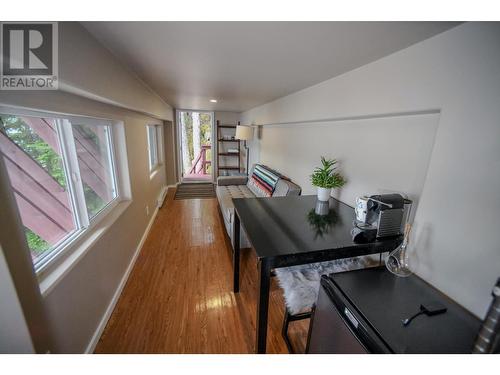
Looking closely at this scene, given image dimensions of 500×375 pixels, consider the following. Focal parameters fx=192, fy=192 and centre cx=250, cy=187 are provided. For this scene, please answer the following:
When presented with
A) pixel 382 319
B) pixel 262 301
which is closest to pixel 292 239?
pixel 262 301

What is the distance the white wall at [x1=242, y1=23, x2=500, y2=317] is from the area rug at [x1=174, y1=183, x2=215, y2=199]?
4072mm

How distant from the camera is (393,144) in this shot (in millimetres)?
1302

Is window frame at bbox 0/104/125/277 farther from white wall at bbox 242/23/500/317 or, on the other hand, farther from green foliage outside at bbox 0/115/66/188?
white wall at bbox 242/23/500/317

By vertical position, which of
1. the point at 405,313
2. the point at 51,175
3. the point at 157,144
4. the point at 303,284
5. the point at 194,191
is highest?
the point at 157,144

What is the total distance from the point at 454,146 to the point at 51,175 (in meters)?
2.26

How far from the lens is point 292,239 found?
3.72 ft

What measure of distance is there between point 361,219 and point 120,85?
2.14 meters

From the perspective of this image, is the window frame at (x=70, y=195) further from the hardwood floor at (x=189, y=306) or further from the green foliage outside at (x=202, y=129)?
the green foliage outside at (x=202, y=129)

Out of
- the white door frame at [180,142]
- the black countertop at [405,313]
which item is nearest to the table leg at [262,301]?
the black countertop at [405,313]

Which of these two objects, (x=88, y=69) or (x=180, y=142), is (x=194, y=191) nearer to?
(x=180, y=142)

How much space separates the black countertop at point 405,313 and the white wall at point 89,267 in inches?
58.2

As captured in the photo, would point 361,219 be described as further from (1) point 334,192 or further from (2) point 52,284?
(2) point 52,284

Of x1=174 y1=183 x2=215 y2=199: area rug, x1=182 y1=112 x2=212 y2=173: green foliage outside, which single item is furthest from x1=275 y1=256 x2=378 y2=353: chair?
x1=182 y1=112 x2=212 y2=173: green foliage outside
